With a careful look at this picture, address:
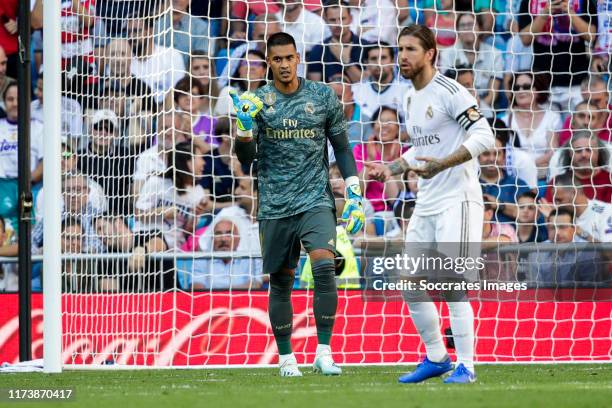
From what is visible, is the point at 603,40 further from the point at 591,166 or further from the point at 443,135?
the point at 443,135

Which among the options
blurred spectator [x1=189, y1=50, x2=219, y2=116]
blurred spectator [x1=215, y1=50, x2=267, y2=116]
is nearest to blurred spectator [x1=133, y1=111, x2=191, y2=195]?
blurred spectator [x1=189, y1=50, x2=219, y2=116]

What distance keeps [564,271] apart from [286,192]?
325 centimetres

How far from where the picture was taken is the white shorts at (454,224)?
19.9 ft

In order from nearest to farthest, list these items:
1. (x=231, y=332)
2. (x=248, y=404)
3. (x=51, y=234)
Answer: (x=248, y=404), (x=51, y=234), (x=231, y=332)

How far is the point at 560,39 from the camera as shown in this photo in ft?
34.8

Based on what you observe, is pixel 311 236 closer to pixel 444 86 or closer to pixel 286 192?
pixel 286 192

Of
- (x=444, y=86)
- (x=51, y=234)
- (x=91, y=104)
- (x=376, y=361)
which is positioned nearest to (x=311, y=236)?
(x=444, y=86)

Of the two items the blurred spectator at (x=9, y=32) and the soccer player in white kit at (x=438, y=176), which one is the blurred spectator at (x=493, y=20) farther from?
the soccer player in white kit at (x=438, y=176)

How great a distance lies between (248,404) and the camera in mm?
4660

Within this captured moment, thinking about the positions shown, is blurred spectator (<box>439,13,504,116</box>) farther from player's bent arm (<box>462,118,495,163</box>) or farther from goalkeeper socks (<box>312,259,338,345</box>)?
player's bent arm (<box>462,118,495,163</box>)

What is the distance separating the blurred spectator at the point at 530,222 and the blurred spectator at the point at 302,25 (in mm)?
2473

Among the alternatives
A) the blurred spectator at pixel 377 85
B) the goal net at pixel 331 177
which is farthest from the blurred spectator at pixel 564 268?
the blurred spectator at pixel 377 85

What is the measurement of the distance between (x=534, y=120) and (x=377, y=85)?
1572mm

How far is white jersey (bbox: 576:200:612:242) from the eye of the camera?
10281mm
